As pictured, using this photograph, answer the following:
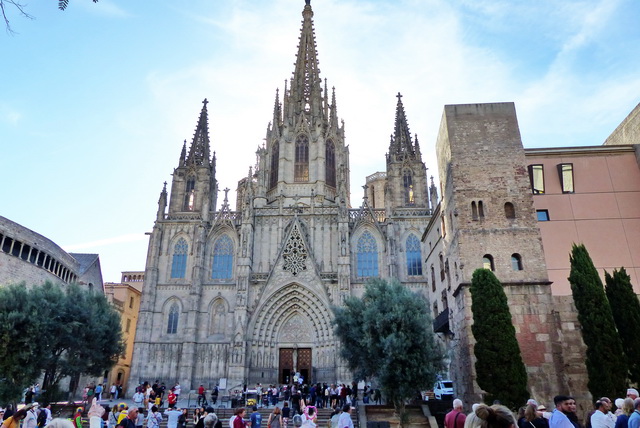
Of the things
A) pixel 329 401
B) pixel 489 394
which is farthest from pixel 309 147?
pixel 489 394

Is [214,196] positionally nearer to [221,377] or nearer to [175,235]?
[175,235]

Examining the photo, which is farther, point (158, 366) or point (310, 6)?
point (310, 6)

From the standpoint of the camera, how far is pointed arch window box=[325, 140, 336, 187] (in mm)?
39781

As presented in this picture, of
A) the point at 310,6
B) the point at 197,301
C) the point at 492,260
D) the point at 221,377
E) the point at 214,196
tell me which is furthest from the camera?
the point at 310,6

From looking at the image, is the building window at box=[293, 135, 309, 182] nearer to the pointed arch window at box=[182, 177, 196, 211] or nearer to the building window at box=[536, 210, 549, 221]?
the pointed arch window at box=[182, 177, 196, 211]

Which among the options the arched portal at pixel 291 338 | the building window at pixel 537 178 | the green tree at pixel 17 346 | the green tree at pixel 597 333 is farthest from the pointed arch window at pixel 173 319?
the green tree at pixel 597 333

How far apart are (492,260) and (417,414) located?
635cm

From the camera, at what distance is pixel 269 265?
1330 inches

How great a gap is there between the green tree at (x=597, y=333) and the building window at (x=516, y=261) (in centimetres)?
A: 178

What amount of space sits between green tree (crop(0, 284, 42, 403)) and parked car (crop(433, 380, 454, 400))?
1661cm

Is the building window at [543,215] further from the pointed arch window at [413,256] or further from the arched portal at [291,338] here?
the arched portal at [291,338]

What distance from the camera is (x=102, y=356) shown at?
21.3 meters

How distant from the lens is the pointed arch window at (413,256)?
33.3 meters

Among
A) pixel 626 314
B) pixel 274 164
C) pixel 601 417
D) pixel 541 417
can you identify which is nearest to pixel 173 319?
pixel 274 164
